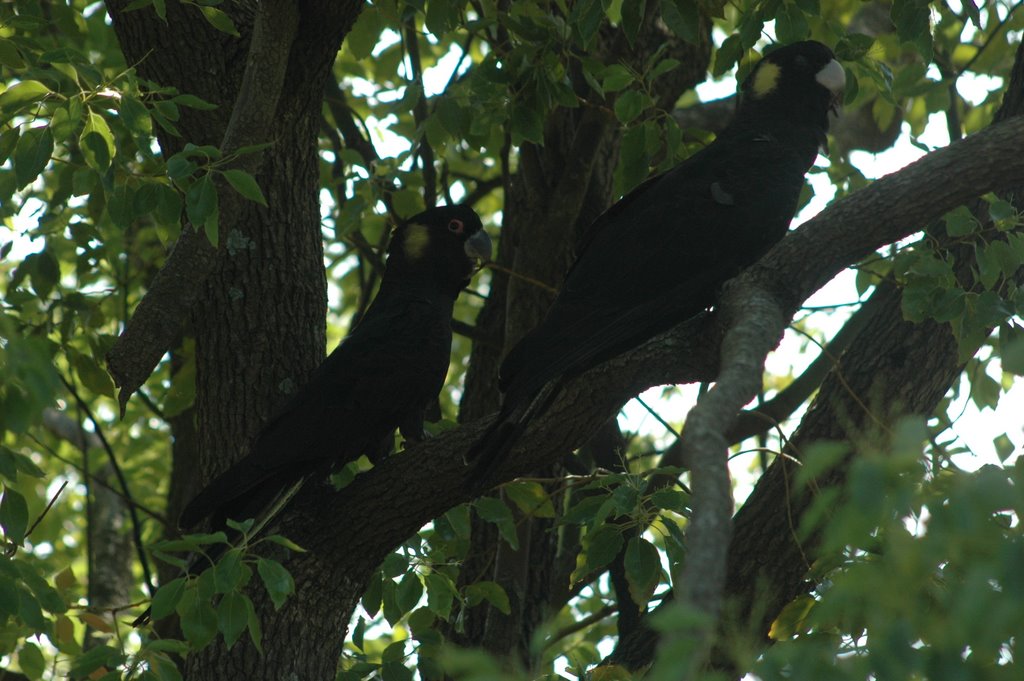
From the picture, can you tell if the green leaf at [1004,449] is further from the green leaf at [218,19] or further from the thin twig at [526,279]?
the green leaf at [218,19]

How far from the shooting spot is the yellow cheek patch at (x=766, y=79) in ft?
13.1

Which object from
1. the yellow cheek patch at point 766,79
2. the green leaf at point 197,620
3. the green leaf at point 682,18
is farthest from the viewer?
the yellow cheek patch at point 766,79

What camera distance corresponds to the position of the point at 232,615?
8.52 ft

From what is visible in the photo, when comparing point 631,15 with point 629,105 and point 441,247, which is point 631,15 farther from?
point 441,247

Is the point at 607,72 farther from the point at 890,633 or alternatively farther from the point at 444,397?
the point at 444,397

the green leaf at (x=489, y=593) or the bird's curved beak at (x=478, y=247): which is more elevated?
the bird's curved beak at (x=478, y=247)

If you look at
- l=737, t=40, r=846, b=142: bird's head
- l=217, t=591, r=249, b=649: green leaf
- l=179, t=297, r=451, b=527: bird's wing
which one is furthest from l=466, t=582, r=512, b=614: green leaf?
l=737, t=40, r=846, b=142: bird's head

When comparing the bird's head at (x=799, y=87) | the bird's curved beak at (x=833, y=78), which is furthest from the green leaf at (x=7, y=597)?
the bird's curved beak at (x=833, y=78)

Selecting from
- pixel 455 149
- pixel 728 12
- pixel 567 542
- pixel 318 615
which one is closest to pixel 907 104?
pixel 728 12

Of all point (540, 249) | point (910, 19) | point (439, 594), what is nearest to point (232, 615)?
point (439, 594)

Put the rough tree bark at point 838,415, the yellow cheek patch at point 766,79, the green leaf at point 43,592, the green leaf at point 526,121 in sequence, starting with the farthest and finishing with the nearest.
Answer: the yellow cheek patch at point 766,79
the green leaf at point 526,121
the rough tree bark at point 838,415
the green leaf at point 43,592

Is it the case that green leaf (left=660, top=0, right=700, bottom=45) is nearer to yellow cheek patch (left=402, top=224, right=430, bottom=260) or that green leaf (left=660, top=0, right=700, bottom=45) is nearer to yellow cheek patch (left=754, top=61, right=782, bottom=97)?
yellow cheek patch (left=754, top=61, right=782, bottom=97)

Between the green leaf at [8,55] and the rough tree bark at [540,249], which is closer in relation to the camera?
the green leaf at [8,55]

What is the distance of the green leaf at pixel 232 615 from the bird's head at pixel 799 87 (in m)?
2.45
